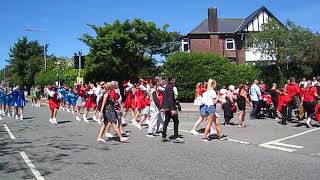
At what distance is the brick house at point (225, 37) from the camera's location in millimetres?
47531

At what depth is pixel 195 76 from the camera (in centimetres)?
3503

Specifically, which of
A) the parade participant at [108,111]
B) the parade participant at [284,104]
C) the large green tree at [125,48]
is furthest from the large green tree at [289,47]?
the parade participant at [108,111]

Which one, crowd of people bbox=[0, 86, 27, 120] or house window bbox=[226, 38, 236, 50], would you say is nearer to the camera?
crowd of people bbox=[0, 86, 27, 120]

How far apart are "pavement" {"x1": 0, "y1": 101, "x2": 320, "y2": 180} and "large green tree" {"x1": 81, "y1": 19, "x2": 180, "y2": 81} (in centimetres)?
2520

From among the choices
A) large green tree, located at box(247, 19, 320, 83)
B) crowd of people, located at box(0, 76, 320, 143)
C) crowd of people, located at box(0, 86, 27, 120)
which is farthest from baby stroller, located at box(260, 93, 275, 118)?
large green tree, located at box(247, 19, 320, 83)

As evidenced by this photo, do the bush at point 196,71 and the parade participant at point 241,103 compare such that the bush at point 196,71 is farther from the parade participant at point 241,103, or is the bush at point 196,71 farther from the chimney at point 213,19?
the parade participant at point 241,103

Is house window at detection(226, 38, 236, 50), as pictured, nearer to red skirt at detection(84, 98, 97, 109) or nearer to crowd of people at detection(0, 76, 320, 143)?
crowd of people at detection(0, 76, 320, 143)

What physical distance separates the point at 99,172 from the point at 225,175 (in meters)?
2.19

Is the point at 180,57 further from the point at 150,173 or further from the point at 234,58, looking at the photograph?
the point at 150,173

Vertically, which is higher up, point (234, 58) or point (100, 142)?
point (234, 58)

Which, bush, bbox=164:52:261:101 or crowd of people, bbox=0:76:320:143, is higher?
bush, bbox=164:52:261:101

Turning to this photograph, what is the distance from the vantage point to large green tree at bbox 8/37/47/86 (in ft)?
268

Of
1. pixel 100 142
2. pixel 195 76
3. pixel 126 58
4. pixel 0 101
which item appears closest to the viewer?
pixel 100 142

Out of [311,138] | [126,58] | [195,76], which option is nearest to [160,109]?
[311,138]
